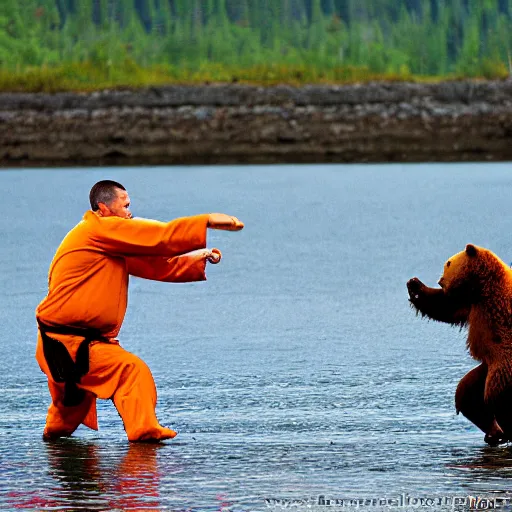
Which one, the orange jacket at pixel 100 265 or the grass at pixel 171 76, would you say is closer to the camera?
the orange jacket at pixel 100 265

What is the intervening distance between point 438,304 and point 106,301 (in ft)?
4.34

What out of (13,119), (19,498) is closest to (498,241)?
(19,498)

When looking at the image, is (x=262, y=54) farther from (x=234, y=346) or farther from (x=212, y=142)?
(x=234, y=346)

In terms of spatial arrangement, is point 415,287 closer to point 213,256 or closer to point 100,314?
point 213,256

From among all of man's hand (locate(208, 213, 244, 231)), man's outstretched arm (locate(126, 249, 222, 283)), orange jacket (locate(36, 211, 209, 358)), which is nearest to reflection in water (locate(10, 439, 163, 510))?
orange jacket (locate(36, 211, 209, 358))

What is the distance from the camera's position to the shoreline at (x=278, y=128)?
3591 cm

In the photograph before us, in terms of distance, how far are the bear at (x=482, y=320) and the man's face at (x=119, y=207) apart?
1.19 metres

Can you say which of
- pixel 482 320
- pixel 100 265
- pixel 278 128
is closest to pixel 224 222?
pixel 100 265

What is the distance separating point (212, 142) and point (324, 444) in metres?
31.1

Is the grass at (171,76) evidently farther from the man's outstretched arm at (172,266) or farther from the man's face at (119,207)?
the man's face at (119,207)

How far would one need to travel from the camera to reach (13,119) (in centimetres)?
3778

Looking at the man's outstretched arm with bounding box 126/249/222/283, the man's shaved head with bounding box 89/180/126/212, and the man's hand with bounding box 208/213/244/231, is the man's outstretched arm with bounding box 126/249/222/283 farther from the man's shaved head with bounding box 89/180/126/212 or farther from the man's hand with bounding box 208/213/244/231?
the man's hand with bounding box 208/213/244/231

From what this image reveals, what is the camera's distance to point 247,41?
148 feet

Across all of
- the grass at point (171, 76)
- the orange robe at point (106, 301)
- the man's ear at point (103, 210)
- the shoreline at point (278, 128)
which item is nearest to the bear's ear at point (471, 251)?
the orange robe at point (106, 301)
